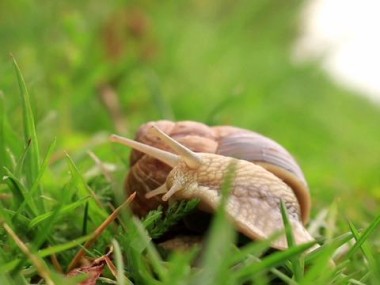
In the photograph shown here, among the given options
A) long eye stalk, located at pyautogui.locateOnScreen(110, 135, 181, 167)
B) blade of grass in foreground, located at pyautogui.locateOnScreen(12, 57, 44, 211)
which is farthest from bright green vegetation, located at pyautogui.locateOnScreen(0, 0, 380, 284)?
long eye stalk, located at pyautogui.locateOnScreen(110, 135, 181, 167)

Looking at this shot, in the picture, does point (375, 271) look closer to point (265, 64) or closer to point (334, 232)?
point (334, 232)

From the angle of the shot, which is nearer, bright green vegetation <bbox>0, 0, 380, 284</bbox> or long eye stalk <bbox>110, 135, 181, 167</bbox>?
bright green vegetation <bbox>0, 0, 380, 284</bbox>

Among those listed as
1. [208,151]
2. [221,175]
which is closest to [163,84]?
[208,151]

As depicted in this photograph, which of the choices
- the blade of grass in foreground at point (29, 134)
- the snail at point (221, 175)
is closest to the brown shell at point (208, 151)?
the snail at point (221, 175)

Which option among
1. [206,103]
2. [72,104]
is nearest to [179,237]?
[72,104]

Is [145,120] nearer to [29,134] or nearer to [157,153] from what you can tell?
[157,153]

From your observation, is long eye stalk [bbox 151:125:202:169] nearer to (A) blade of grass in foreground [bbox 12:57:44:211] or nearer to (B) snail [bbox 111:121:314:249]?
(B) snail [bbox 111:121:314:249]
